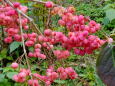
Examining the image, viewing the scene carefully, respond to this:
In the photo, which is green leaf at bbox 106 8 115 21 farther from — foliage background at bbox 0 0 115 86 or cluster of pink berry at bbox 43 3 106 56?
cluster of pink berry at bbox 43 3 106 56

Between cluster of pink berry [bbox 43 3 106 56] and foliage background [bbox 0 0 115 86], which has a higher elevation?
cluster of pink berry [bbox 43 3 106 56]

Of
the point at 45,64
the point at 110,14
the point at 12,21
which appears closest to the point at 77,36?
the point at 12,21

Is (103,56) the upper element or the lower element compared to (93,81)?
upper

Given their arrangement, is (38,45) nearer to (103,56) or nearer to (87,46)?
(87,46)

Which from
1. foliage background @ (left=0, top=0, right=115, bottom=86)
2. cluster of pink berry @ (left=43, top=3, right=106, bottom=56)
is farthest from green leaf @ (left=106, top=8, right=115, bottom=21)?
cluster of pink berry @ (left=43, top=3, right=106, bottom=56)

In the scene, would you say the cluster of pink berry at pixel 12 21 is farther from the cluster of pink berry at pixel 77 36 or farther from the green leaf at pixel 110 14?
the green leaf at pixel 110 14

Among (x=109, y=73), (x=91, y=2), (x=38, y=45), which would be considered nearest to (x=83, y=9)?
(x=91, y=2)

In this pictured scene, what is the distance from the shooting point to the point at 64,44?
3.34 ft

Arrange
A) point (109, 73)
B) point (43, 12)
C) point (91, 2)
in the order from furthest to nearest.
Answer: point (91, 2), point (43, 12), point (109, 73)

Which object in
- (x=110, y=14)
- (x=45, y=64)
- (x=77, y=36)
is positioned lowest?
(x=45, y=64)

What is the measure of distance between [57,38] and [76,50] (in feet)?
0.29

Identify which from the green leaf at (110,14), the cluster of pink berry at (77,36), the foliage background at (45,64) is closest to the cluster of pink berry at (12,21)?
the cluster of pink berry at (77,36)

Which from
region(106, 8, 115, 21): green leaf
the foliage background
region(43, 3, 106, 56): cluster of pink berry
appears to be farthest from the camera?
region(106, 8, 115, 21): green leaf

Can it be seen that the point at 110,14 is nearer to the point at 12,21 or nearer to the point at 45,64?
the point at 45,64
